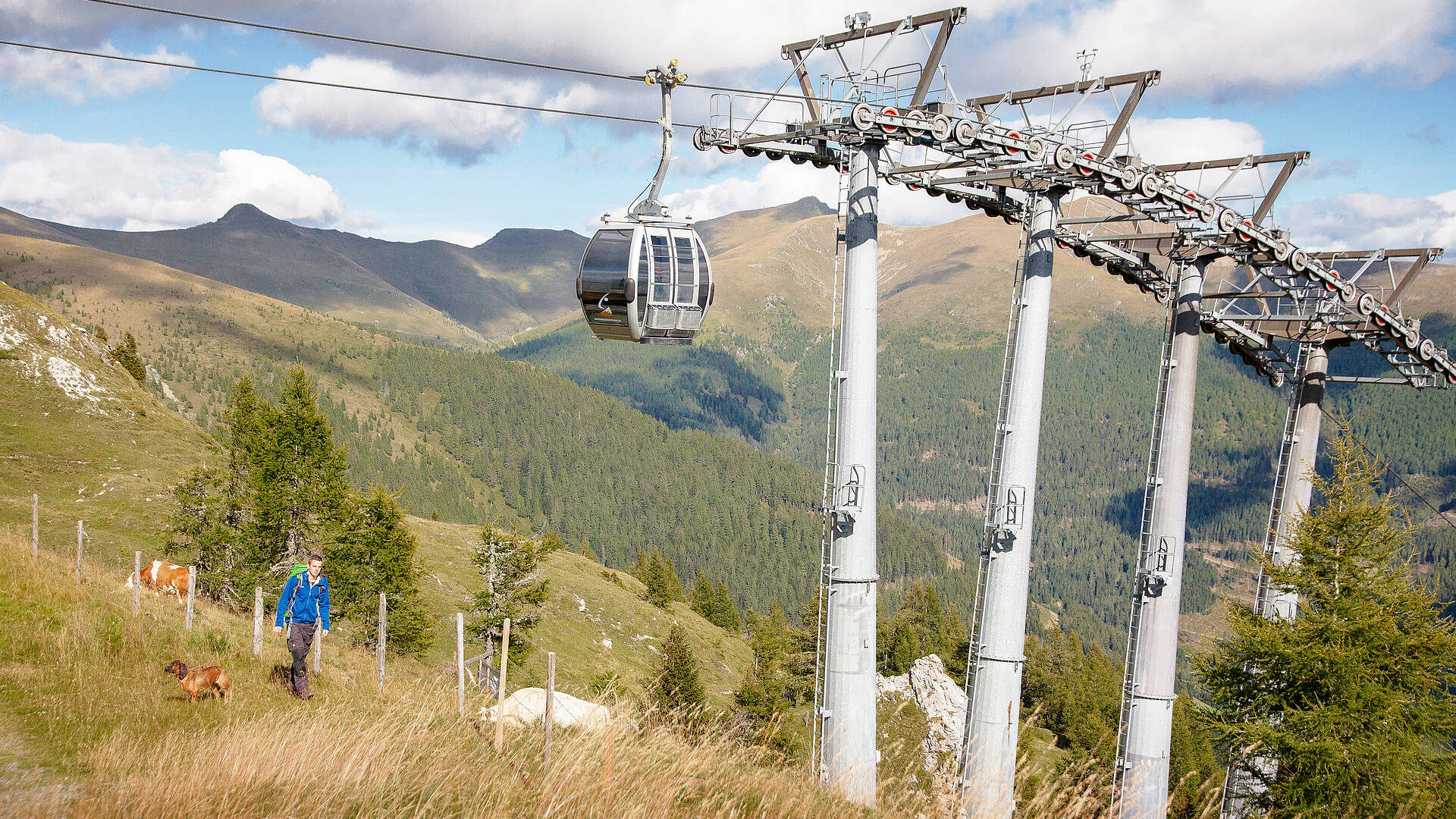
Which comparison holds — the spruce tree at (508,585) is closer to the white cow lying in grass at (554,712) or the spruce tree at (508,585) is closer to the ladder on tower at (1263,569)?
the white cow lying in grass at (554,712)

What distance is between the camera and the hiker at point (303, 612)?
12781 mm

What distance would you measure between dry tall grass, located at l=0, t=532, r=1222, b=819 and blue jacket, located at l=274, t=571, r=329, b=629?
4.02 feet

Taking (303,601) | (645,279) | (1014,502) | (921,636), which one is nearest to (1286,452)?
(1014,502)

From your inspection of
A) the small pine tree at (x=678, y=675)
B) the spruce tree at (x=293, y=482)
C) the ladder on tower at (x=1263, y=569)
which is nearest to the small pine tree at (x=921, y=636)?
the small pine tree at (x=678, y=675)

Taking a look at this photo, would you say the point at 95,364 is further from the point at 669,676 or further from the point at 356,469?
the point at 356,469

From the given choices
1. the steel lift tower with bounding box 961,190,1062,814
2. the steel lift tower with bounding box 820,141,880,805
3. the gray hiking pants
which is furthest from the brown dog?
the steel lift tower with bounding box 961,190,1062,814

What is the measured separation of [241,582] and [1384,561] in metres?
41.2

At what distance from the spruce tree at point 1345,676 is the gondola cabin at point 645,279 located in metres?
14.7

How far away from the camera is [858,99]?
16.2 m

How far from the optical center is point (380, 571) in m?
40.7

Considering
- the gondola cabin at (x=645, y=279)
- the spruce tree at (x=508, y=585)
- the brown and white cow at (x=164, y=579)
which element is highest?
the gondola cabin at (x=645, y=279)

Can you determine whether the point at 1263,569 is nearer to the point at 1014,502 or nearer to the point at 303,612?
the point at 1014,502

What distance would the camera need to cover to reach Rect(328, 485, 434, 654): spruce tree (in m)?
39.2

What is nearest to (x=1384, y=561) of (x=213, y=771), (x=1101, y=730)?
(x=213, y=771)
